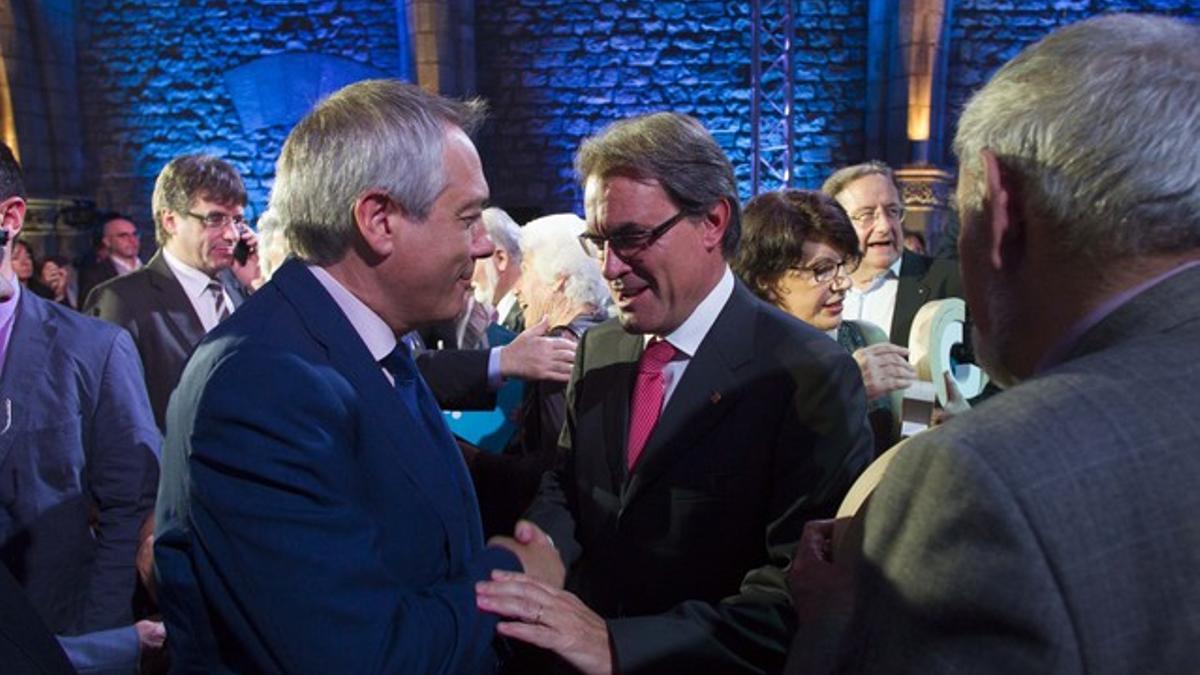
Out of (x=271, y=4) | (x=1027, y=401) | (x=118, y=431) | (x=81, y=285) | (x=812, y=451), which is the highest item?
(x=271, y=4)

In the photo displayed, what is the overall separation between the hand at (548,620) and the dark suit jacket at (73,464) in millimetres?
1277

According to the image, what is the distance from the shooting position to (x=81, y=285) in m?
7.77

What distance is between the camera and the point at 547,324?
2623mm

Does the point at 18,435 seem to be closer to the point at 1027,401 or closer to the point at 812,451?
the point at 812,451

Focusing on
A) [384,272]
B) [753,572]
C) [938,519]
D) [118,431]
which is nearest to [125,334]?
[118,431]

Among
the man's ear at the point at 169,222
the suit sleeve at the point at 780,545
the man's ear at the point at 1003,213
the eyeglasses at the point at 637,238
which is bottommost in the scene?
the suit sleeve at the point at 780,545

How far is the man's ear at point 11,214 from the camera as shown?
2021mm

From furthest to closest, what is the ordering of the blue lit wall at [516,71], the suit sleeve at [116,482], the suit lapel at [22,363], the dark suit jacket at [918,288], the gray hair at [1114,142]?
the blue lit wall at [516,71] < the dark suit jacket at [918,288] < the suit sleeve at [116,482] < the suit lapel at [22,363] < the gray hair at [1114,142]

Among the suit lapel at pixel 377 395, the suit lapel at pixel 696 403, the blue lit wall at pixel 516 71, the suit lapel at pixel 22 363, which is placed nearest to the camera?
the suit lapel at pixel 377 395

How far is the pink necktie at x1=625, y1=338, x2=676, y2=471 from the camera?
1786mm

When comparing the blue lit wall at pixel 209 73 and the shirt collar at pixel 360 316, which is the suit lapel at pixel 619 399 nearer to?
the shirt collar at pixel 360 316

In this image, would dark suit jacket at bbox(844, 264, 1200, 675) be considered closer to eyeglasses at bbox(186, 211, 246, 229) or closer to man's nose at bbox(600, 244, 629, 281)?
man's nose at bbox(600, 244, 629, 281)

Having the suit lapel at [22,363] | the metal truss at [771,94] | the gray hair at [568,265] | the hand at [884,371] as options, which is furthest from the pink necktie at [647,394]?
the metal truss at [771,94]

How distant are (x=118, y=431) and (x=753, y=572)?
5.12 feet
